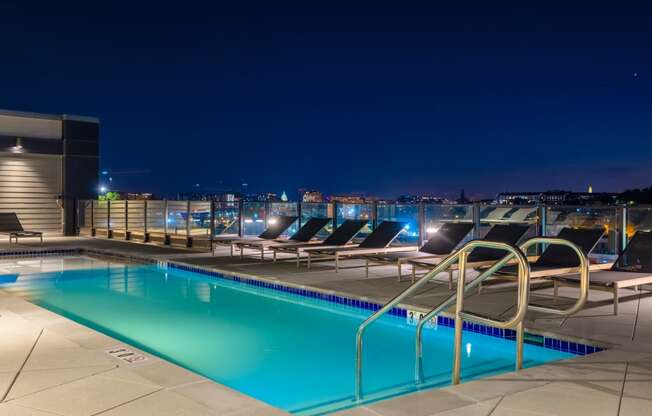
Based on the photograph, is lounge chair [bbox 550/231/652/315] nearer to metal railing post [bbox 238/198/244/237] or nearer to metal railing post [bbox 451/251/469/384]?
metal railing post [bbox 451/251/469/384]

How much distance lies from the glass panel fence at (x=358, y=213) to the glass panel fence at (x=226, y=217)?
2884 millimetres

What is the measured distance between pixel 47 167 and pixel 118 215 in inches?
155

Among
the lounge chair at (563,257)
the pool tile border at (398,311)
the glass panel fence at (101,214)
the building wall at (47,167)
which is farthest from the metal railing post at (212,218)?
the lounge chair at (563,257)

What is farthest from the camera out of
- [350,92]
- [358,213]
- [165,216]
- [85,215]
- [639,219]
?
[350,92]

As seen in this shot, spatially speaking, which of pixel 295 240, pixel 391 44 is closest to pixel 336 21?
pixel 391 44

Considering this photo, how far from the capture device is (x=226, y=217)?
13.3 meters

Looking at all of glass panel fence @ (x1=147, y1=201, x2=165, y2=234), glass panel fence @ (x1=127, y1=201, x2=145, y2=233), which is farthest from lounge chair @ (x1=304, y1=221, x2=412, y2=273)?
glass panel fence @ (x1=127, y1=201, x2=145, y2=233)

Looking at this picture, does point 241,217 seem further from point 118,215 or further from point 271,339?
point 271,339

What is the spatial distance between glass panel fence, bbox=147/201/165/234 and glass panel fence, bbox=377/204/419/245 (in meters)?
6.59

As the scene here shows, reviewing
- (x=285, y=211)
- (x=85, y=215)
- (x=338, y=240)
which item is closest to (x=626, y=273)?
(x=338, y=240)

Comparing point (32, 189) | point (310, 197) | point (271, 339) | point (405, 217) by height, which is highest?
point (32, 189)

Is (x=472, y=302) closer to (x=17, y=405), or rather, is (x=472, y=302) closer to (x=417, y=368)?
(x=417, y=368)

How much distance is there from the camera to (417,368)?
4.36 meters

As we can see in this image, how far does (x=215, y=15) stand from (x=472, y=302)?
91.0 ft
